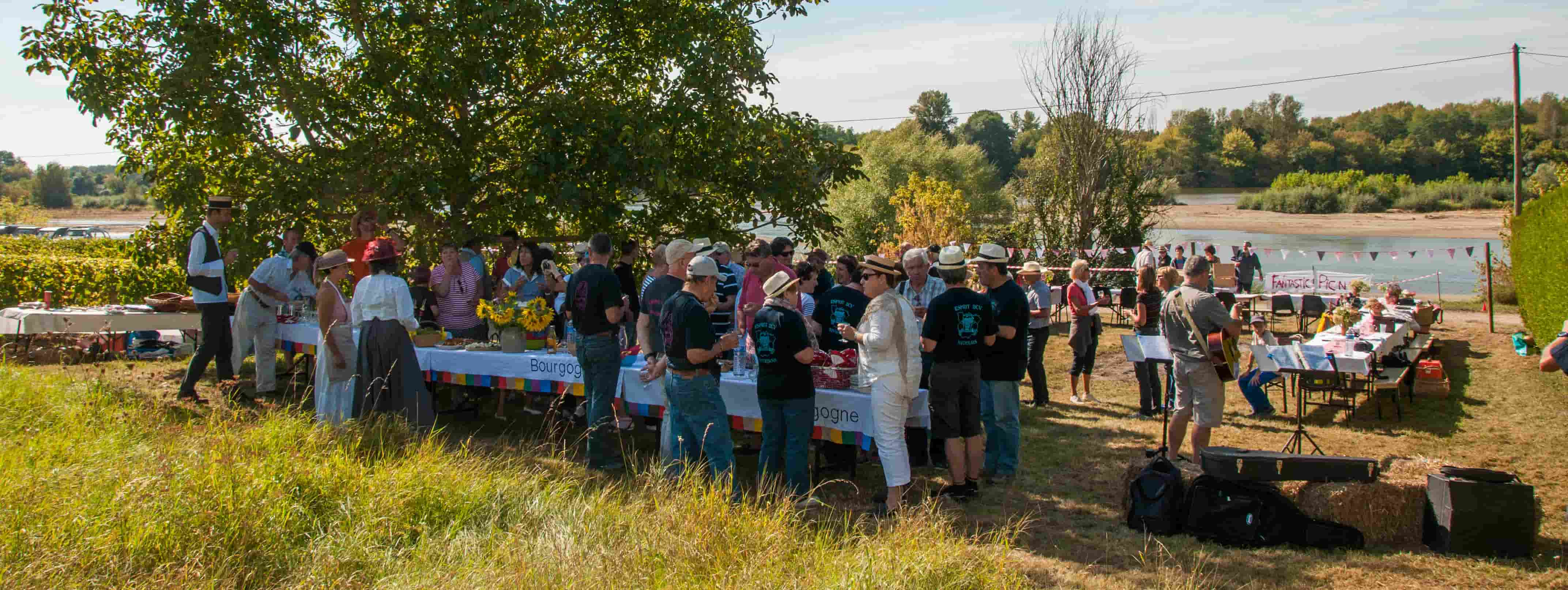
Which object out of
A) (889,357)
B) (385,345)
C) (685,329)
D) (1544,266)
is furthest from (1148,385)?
(385,345)

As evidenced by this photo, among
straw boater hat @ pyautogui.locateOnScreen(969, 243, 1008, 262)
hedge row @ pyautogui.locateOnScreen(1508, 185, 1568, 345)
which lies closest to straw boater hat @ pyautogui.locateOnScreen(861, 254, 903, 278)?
straw boater hat @ pyautogui.locateOnScreen(969, 243, 1008, 262)

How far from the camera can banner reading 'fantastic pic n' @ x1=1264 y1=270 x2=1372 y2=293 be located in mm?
19625

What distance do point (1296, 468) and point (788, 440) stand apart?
8.81 ft

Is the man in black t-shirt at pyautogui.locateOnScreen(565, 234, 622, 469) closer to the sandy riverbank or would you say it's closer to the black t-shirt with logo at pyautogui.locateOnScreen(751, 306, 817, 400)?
the black t-shirt with logo at pyautogui.locateOnScreen(751, 306, 817, 400)

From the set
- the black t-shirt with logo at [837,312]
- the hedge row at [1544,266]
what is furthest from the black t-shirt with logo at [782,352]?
the hedge row at [1544,266]

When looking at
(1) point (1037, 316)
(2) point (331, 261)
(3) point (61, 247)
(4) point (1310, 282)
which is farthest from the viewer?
(3) point (61, 247)

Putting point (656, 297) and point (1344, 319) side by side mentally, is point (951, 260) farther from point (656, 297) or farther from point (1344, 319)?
point (1344, 319)

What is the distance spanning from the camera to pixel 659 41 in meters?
9.86

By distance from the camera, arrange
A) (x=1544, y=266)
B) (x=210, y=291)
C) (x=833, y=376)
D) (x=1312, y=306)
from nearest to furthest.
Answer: (x=833, y=376), (x=210, y=291), (x=1544, y=266), (x=1312, y=306)

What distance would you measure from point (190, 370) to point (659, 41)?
16.5 feet

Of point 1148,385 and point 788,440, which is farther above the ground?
point 788,440

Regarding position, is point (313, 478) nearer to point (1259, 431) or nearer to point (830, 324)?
point (830, 324)

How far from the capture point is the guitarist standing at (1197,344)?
6.39 meters

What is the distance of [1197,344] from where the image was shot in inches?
256
